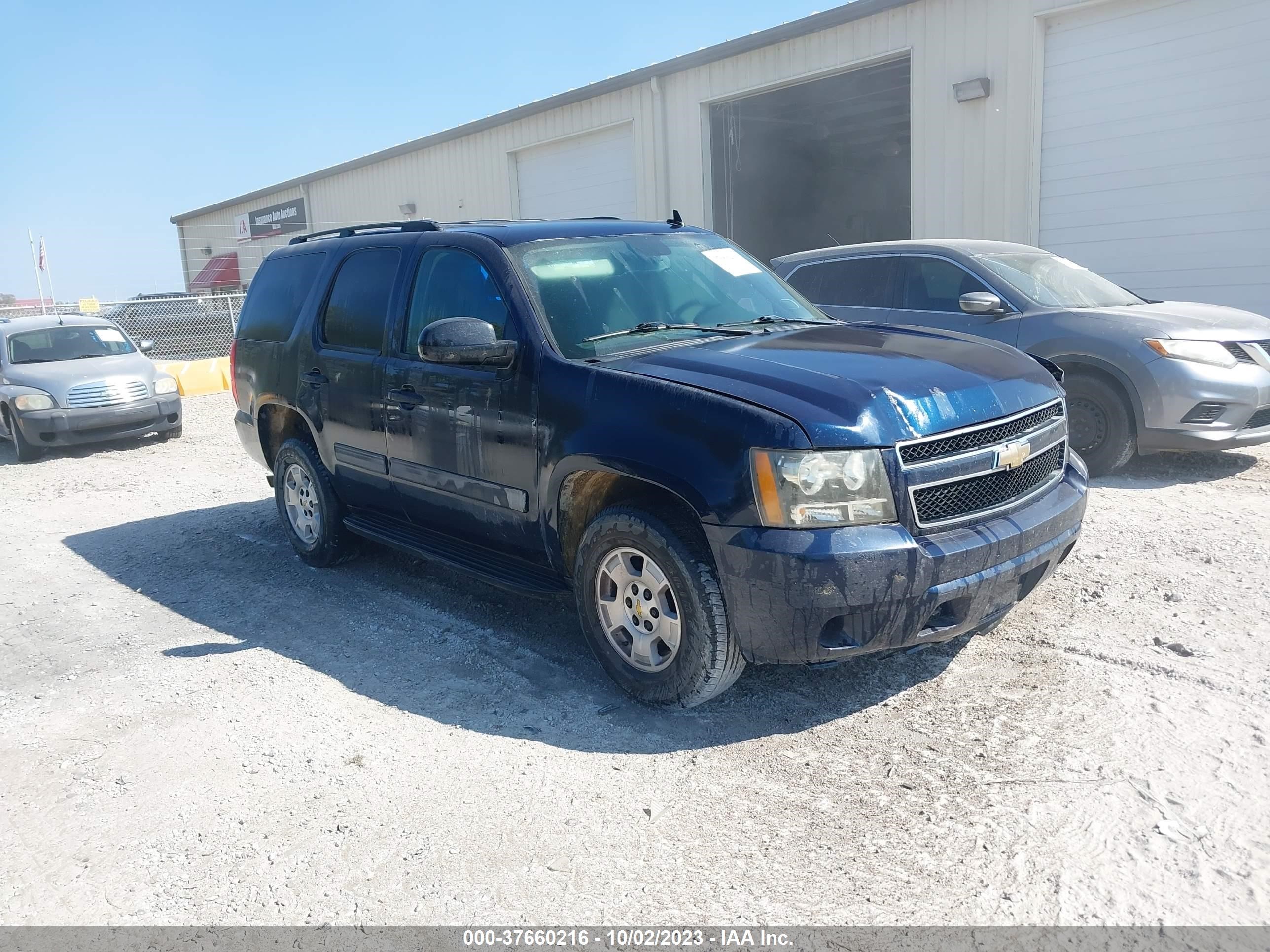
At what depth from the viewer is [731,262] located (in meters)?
5.14

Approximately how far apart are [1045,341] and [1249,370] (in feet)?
4.40

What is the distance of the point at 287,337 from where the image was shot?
5.95m

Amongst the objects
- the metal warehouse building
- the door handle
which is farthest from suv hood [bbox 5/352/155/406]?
the metal warehouse building

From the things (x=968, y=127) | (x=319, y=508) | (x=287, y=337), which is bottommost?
(x=319, y=508)

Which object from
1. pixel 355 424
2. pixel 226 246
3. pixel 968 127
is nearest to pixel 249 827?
pixel 355 424

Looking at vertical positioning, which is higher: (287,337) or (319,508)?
(287,337)

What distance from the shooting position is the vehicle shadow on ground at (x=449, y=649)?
3783 millimetres

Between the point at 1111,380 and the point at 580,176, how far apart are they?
535 inches

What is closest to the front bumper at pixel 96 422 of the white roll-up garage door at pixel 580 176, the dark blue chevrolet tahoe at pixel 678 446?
the dark blue chevrolet tahoe at pixel 678 446

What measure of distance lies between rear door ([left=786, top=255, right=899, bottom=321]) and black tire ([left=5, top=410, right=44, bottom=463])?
341 inches

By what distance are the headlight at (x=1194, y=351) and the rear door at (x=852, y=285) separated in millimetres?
1980

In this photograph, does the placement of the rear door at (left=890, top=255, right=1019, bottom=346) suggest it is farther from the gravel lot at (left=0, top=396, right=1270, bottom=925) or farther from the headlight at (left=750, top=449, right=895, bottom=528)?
the headlight at (left=750, top=449, right=895, bottom=528)

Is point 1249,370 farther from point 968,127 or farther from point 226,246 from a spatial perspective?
point 226,246

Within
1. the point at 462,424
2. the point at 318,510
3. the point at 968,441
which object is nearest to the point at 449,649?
the point at 462,424
